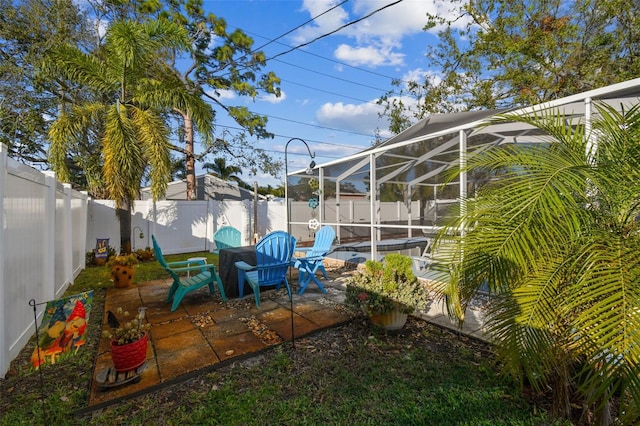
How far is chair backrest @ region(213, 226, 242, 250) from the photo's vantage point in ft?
18.4

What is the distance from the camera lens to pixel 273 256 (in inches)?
154

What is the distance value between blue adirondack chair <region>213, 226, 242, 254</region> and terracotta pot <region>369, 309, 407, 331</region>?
11.3 feet

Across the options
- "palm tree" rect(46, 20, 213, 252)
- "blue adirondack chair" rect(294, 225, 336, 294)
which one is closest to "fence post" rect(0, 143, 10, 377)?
"blue adirondack chair" rect(294, 225, 336, 294)

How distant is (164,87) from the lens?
21.7 ft

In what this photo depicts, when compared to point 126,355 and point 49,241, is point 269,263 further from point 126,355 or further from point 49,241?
point 49,241

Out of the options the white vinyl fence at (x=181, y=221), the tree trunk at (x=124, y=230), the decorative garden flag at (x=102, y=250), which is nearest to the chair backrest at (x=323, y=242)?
the white vinyl fence at (x=181, y=221)

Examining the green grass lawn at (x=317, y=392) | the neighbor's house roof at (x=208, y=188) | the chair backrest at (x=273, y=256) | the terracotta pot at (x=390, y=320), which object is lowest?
the green grass lawn at (x=317, y=392)

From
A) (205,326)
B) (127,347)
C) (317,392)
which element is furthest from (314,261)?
(127,347)

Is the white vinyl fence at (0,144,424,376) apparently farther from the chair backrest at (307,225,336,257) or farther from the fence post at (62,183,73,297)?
the chair backrest at (307,225,336,257)

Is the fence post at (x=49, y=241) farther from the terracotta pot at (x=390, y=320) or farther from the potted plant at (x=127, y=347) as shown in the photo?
the terracotta pot at (x=390, y=320)

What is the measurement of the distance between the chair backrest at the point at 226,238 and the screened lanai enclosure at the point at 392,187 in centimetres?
132

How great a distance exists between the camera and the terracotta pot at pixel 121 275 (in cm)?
480

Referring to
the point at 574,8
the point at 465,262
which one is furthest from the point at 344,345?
the point at 574,8

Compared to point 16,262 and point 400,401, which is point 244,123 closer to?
point 16,262
